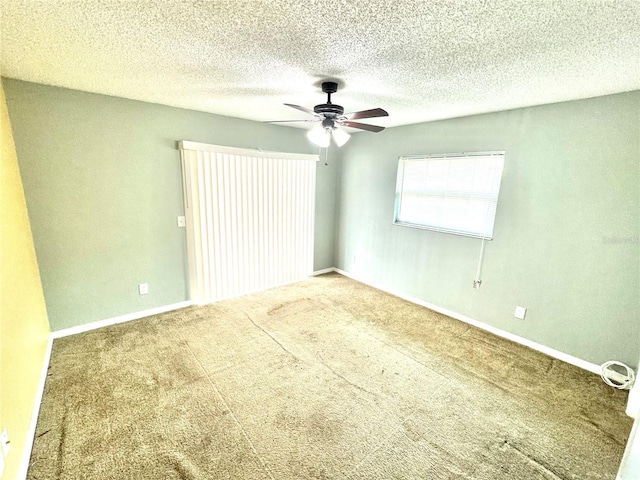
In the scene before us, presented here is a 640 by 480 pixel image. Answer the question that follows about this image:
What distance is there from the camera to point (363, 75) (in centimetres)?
197

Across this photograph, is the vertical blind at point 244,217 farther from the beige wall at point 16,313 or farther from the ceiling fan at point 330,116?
the ceiling fan at point 330,116

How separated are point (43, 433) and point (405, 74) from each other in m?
3.31

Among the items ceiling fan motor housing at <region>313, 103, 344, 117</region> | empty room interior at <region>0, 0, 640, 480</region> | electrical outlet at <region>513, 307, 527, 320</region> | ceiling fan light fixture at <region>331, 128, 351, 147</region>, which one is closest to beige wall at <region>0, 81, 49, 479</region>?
empty room interior at <region>0, 0, 640, 480</region>

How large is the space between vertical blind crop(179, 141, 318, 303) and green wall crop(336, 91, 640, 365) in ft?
5.51

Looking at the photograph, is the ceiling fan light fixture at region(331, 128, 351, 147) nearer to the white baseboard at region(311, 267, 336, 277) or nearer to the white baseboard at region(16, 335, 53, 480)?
the white baseboard at region(311, 267, 336, 277)

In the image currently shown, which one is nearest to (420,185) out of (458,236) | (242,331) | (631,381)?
(458,236)

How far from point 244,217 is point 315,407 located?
2.47 m

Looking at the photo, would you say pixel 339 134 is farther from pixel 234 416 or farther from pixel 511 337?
pixel 511 337

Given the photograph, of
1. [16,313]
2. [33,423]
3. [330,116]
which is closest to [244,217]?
[330,116]

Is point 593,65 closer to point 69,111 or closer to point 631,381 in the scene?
point 631,381

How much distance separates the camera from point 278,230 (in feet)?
13.2

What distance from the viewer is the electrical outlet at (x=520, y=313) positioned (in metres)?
2.76

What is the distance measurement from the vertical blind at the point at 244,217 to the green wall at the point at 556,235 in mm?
1681

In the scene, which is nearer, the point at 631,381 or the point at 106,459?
the point at 106,459
